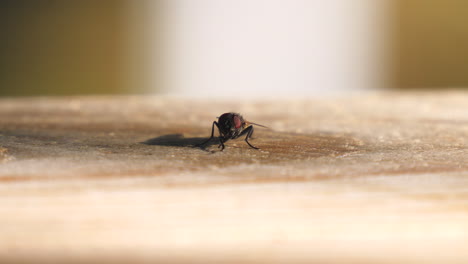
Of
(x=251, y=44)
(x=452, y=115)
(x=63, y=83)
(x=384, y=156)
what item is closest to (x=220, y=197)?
(x=384, y=156)

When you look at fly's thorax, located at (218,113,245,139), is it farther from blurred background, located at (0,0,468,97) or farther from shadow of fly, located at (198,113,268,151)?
blurred background, located at (0,0,468,97)

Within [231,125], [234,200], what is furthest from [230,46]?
[234,200]

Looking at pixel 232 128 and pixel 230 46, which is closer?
pixel 232 128

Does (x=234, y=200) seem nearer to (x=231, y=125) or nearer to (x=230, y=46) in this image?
(x=231, y=125)

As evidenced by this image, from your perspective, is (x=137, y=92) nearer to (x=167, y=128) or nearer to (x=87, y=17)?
(x=87, y=17)

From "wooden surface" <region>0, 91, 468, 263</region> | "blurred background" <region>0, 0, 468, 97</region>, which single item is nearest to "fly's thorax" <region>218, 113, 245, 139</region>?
"wooden surface" <region>0, 91, 468, 263</region>
